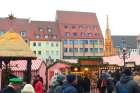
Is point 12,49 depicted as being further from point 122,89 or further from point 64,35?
point 64,35

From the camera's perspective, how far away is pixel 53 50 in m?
103

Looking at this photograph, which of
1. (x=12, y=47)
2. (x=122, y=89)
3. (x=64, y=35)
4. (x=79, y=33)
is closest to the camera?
(x=122, y=89)

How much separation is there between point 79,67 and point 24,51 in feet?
42.6

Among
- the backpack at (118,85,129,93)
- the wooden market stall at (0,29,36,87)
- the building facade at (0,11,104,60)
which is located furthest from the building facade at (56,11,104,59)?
the backpack at (118,85,129,93)

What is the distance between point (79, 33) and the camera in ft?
338

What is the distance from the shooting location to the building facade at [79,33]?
334ft

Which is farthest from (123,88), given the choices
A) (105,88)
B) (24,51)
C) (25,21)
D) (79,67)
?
(25,21)

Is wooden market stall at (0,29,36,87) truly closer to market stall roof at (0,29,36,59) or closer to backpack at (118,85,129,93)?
market stall roof at (0,29,36,59)

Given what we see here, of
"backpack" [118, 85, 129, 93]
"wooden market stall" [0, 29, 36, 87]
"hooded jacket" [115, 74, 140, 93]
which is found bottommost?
"backpack" [118, 85, 129, 93]

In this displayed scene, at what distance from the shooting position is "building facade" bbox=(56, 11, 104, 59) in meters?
102

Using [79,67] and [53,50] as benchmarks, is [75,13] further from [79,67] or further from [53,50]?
Result: [79,67]

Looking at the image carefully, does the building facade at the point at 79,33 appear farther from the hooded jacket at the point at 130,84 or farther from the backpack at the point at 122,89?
the hooded jacket at the point at 130,84

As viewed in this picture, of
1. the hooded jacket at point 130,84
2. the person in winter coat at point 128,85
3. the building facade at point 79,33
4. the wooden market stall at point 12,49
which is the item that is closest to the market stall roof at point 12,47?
the wooden market stall at point 12,49

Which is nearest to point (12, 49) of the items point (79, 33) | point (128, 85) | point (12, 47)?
point (12, 47)
